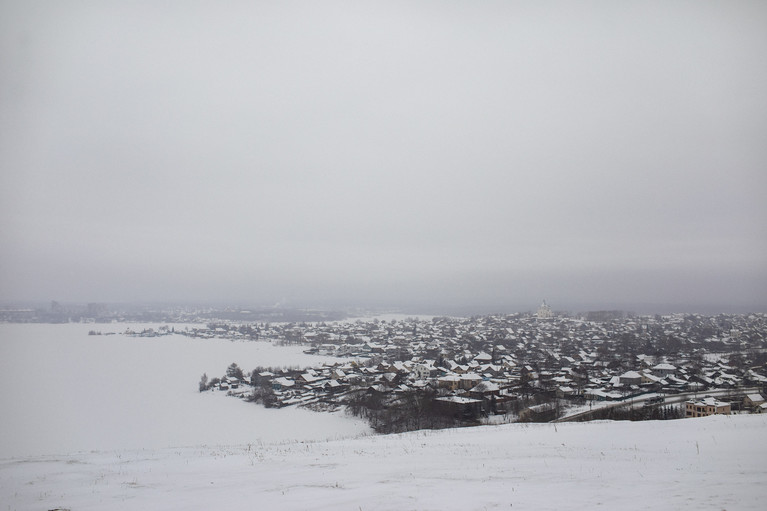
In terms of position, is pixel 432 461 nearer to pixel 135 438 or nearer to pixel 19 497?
pixel 19 497

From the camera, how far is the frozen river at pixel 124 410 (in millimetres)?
16469

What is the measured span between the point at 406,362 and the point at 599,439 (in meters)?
30.1

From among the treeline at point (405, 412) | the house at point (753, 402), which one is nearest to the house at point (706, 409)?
the house at point (753, 402)

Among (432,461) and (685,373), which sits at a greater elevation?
(432,461)

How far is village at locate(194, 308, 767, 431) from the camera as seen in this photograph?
69.8ft

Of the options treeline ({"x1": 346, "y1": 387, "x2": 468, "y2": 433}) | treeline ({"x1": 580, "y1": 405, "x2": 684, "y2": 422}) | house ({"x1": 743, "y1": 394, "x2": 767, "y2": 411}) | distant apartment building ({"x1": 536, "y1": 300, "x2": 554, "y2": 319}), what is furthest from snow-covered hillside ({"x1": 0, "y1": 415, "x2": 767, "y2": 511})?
distant apartment building ({"x1": 536, "y1": 300, "x2": 554, "y2": 319})

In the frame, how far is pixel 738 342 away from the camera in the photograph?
44.9m

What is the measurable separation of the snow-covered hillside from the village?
1198 centimetres

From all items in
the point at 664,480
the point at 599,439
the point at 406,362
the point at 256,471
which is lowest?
the point at 406,362

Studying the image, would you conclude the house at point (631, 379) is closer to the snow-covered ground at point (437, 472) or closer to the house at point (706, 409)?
the house at point (706, 409)

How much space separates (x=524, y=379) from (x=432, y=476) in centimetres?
2563

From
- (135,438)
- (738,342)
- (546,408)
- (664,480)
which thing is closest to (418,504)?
(664,480)

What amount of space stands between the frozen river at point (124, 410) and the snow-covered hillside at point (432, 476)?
28.9ft

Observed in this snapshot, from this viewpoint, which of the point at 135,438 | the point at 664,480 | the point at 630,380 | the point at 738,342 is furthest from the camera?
the point at 738,342
